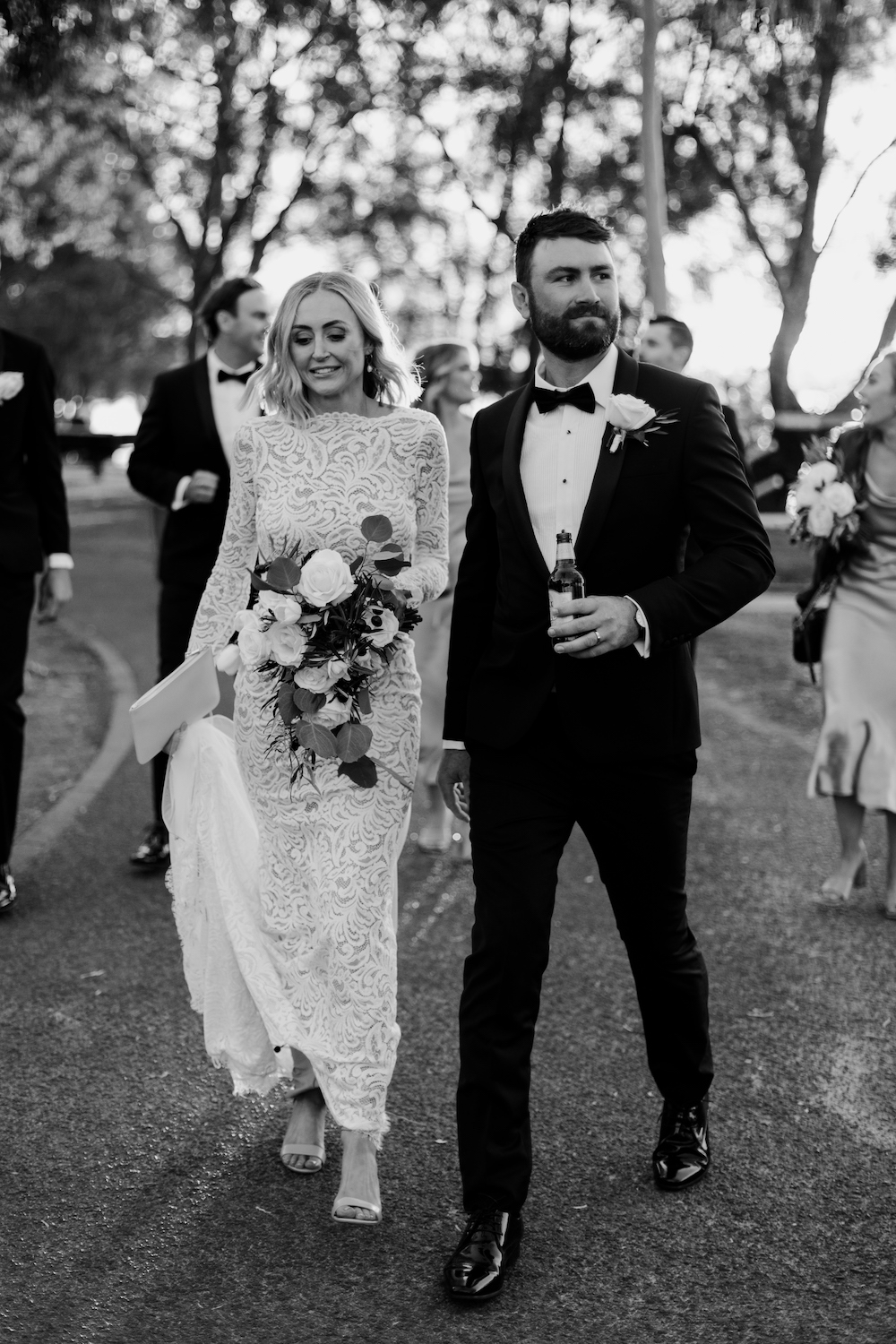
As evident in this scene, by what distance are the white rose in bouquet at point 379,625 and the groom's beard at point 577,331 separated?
803 mm

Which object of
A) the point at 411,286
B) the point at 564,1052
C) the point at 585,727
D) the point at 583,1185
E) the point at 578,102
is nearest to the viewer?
the point at 585,727

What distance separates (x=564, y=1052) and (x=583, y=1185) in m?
0.92

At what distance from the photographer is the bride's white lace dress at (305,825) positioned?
4.12 meters

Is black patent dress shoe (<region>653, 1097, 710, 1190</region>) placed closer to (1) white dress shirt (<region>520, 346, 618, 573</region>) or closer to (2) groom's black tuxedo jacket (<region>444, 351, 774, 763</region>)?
(2) groom's black tuxedo jacket (<region>444, 351, 774, 763</region>)

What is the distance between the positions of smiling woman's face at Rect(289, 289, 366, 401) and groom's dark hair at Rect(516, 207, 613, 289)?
64 centimetres

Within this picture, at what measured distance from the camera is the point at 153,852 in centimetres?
712

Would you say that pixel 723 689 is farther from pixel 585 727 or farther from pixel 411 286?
pixel 411 286

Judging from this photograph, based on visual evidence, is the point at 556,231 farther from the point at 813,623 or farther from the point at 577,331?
the point at 813,623

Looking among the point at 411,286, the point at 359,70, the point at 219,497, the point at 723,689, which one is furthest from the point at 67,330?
the point at 219,497

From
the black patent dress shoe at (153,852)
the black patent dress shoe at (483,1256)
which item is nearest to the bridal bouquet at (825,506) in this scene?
the black patent dress shoe at (153,852)

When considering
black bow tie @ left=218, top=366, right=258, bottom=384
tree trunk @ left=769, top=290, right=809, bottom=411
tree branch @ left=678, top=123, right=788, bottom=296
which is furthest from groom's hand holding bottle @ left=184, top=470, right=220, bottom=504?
tree trunk @ left=769, top=290, right=809, bottom=411

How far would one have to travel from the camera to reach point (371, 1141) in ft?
13.0

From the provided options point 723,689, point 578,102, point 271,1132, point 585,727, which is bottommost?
point 723,689

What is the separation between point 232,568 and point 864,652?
363cm
